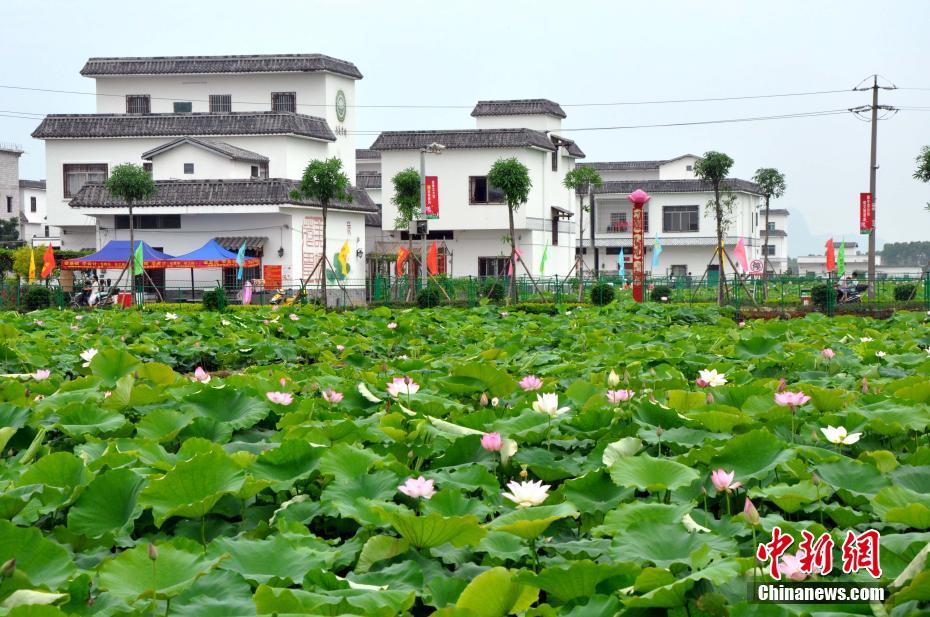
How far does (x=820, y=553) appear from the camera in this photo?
208cm

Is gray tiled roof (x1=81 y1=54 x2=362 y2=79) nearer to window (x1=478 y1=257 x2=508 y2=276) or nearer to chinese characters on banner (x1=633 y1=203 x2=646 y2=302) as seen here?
window (x1=478 y1=257 x2=508 y2=276)

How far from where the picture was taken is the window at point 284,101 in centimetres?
3934

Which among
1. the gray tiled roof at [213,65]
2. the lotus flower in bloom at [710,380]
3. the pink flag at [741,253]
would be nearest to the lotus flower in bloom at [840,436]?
the lotus flower in bloom at [710,380]

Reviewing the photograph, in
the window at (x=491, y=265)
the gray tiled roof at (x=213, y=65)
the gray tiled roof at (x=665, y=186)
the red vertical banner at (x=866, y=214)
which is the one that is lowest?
the window at (x=491, y=265)

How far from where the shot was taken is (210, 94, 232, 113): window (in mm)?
39719

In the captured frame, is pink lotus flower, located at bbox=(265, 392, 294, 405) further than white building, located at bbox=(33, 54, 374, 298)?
No

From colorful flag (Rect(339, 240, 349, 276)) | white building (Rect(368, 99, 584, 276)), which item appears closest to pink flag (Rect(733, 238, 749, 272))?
white building (Rect(368, 99, 584, 276))

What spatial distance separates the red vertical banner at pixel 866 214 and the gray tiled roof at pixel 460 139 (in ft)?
42.6

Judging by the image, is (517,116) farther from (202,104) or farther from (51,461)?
(51,461)

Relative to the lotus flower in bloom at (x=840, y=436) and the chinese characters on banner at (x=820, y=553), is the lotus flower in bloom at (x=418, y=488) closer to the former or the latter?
the chinese characters on banner at (x=820, y=553)

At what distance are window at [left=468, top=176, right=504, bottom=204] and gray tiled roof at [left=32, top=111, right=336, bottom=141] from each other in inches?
249

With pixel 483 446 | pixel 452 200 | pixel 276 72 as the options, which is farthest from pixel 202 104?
pixel 483 446

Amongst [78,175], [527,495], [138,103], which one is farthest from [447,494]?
[138,103]

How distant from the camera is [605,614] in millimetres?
1856
